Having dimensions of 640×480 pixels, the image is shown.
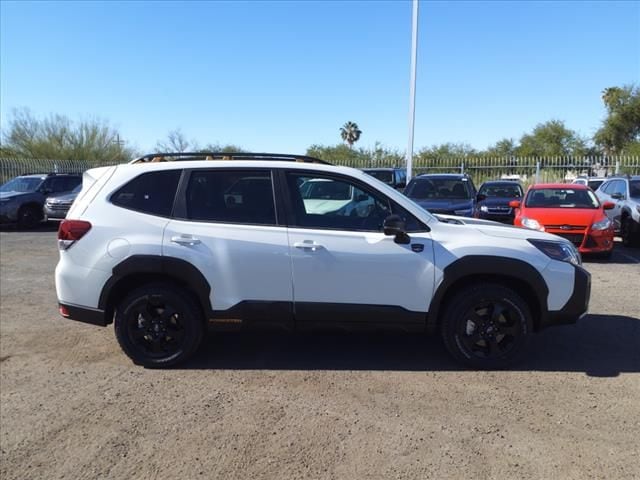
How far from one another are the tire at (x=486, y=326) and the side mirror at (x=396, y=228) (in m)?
0.69

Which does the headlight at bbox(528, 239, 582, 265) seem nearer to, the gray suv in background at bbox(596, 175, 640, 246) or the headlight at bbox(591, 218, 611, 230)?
the headlight at bbox(591, 218, 611, 230)

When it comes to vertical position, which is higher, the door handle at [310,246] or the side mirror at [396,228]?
the side mirror at [396,228]

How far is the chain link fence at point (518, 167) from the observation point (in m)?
23.5

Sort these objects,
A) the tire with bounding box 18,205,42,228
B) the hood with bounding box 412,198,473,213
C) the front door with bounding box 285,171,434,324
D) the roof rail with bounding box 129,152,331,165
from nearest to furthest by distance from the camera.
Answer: the front door with bounding box 285,171,434,324 → the roof rail with bounding box 129,152,331,165 → the hood with bounding box 412,198,473,213 → the tire with bounding box 18,205,42,228

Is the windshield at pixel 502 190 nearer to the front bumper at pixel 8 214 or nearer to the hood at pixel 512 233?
the hood at pixel 512 233

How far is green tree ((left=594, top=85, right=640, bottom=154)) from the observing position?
1549 inches

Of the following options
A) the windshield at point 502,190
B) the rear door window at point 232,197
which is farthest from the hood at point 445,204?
the rear door window at point 232,197

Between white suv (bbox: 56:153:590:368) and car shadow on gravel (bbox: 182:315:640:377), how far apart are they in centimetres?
39

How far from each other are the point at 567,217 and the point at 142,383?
8267 millimetres

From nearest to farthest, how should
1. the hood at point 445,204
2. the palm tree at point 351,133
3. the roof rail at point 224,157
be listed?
the roof rail at point 224,157 → the hood at point 445,204 → the palm tree at point 351,133

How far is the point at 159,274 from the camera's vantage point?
4.51m

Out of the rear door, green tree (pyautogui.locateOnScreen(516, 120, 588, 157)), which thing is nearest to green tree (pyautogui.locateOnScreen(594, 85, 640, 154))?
green tree (pyautogui.locateOnScreen(516, 120, 588, 157))

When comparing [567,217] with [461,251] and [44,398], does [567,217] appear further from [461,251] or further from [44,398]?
[44,398]

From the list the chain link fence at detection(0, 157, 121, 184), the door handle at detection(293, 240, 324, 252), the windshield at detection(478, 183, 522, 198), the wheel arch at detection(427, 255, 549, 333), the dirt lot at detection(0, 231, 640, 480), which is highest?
the chain link fence at detection(0, 157, 121, 184)
